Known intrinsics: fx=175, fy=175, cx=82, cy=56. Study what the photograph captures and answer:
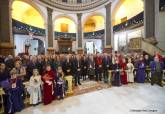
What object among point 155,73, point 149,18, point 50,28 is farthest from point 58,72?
point 50,28

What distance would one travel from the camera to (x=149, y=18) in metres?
12.5

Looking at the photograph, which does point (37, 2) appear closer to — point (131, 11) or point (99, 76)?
point (131, 11)

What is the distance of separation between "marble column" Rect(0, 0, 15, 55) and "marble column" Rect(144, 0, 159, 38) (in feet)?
31.5

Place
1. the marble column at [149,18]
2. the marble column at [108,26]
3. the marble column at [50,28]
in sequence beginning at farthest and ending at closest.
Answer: the marble column at [50,28] < the marble column at [108,26] < the marble column at [149,18]

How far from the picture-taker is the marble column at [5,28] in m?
12.0

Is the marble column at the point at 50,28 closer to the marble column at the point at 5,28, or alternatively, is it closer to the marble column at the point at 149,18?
the marble column at the point at 5,28

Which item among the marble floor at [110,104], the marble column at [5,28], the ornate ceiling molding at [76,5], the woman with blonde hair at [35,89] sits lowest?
the marble floor at [110,104]

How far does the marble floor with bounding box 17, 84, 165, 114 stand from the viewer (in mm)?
5250

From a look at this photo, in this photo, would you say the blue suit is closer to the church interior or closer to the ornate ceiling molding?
the church interior

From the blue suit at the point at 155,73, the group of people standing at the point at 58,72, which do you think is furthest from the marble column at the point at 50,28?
the blue suit at the point at 155,73

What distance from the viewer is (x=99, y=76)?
395 inches

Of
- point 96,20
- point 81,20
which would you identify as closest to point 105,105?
point 81,20

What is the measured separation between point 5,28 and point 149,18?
→ 10.2 m

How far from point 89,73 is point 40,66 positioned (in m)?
3.02
